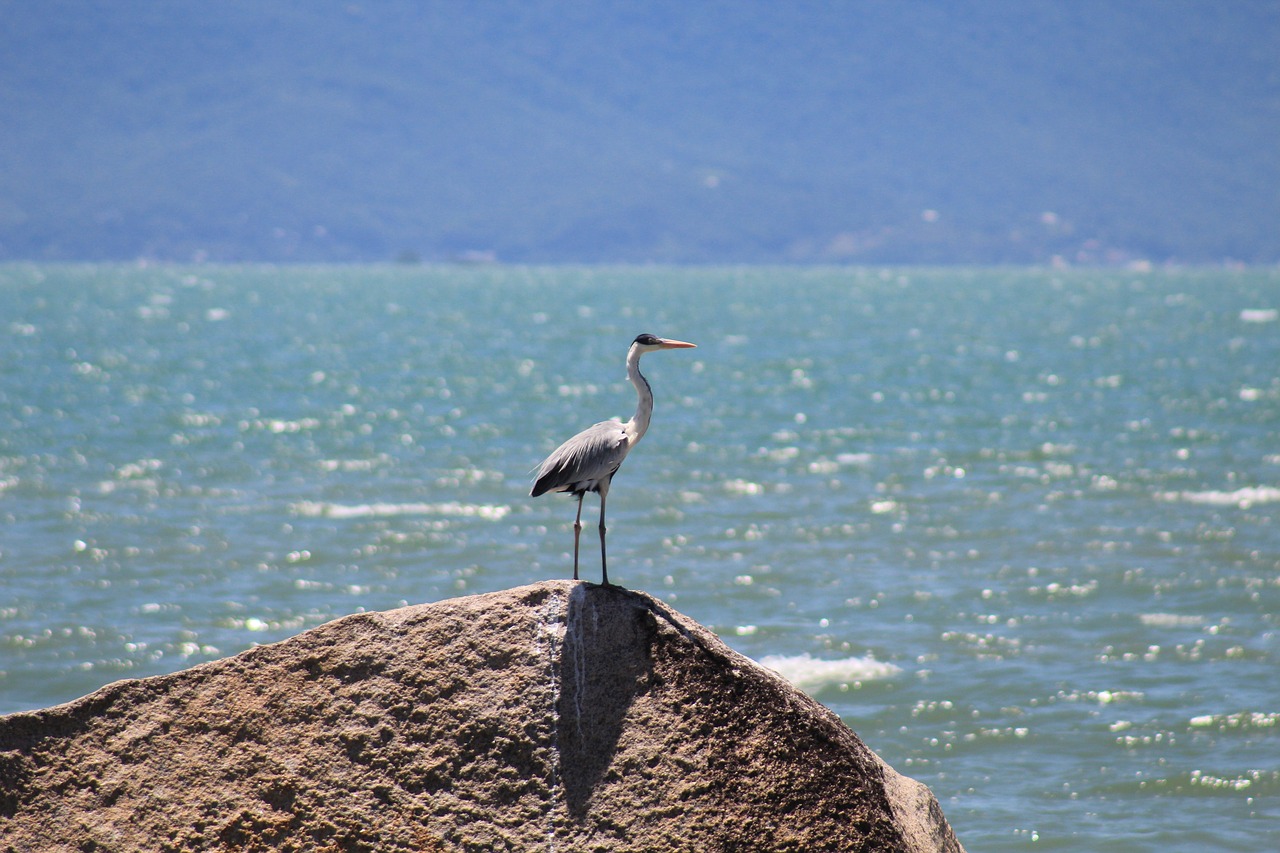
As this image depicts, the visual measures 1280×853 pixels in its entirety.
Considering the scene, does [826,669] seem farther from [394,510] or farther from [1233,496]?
[1233,496]

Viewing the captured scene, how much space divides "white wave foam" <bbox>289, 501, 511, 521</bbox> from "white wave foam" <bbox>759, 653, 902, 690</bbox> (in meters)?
7.09

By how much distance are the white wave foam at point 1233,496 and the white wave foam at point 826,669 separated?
32.1 feet

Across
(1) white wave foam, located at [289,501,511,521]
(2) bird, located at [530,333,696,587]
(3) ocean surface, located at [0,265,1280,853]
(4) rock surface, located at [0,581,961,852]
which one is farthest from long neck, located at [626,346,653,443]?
(1) white wave foam, located at [289,501,511,521]

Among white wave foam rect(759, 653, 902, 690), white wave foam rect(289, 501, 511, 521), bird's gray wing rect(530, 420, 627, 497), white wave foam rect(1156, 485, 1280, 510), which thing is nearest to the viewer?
bird's gray wing rect(530, 420, 627, 497)

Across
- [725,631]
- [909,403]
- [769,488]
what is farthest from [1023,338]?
[725,631]

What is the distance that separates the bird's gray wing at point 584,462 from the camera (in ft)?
23.7

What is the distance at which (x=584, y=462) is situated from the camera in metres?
7.22

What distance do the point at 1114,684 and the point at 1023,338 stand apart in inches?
2102

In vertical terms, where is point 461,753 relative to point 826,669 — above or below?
below

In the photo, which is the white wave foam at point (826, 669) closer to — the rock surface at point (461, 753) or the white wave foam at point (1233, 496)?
the rock surface at point (461, 753)

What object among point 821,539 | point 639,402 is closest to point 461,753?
point 639,402

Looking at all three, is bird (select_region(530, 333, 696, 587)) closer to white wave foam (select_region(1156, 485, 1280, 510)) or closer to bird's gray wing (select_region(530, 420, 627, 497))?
bird's gray wing (select_region(530, 420, 627, 497))

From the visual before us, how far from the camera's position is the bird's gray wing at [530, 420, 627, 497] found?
284 inches

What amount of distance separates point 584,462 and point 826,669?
6816 mm
